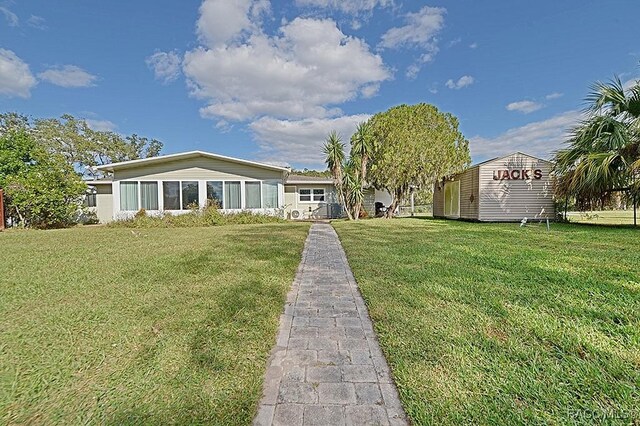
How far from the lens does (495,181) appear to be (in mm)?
13625

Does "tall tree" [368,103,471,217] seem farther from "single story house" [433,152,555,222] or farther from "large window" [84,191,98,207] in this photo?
"large window" [84,191,98,207]

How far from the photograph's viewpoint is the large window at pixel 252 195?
16125 millimetres

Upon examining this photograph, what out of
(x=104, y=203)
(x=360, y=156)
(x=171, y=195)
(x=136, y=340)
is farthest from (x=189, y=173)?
(x=136, y=340)

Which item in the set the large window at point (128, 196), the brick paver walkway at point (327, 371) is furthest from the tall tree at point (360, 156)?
the brick paver walkway at point (327, 371)

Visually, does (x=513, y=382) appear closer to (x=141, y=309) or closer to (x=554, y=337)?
(x=554, y=337)

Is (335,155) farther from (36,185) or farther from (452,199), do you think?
(36,185)

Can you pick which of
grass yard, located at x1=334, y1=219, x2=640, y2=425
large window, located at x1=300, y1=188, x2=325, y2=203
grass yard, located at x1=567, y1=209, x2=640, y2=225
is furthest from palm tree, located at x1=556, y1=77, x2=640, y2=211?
large window, located at x1=300, y1=188, x2=325, y2=203

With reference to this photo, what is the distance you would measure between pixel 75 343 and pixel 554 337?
13.4 feet

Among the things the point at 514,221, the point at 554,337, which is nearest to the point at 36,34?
the point at 554,337

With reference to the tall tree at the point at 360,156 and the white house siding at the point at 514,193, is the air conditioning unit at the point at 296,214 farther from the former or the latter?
the white house siding at the point at 514,193

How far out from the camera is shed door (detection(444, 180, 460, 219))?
16270mm

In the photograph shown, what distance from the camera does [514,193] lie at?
13609mm

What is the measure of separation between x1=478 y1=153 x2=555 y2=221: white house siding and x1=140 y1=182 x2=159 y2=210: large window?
16751 mm

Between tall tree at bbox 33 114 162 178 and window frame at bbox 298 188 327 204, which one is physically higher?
tall tree at bbox 33 114 162 178
